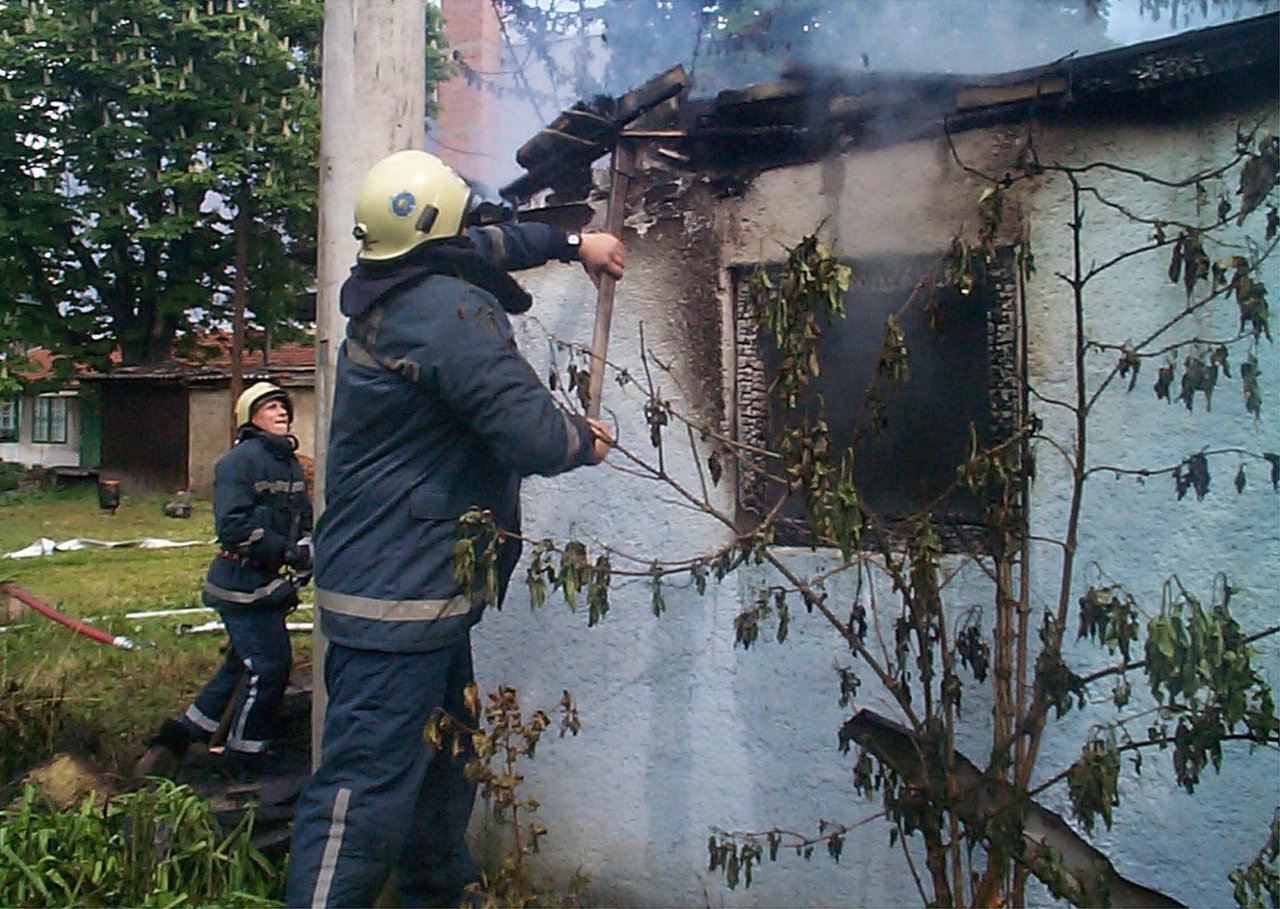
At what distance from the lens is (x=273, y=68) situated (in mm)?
19641

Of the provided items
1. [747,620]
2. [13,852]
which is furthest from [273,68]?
[747,620]

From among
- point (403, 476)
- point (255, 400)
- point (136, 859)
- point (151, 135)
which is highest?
point (151, 135)

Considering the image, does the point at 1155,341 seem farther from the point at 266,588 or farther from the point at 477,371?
the point at 266,588

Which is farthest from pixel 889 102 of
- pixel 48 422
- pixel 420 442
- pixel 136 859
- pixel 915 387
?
pixel 48 422

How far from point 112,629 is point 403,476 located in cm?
677

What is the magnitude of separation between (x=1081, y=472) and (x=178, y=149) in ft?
67.6

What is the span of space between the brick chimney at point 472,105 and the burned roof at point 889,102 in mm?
528

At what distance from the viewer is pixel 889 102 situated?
2.93 metres

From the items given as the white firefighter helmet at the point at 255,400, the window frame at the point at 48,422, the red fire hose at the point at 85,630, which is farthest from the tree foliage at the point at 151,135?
the white firefighter helmet at the point at 255,400

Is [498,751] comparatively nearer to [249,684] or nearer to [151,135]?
[249,684]

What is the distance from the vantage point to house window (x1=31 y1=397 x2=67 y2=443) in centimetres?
2591

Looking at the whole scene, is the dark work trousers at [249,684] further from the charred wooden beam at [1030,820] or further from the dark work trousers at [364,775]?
the charred wooden beam at [1030,820]

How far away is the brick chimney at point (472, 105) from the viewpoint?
421 centimetres

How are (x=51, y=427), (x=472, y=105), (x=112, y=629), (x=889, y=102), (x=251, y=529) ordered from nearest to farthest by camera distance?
1. (x=889, y=102)
2. (x=472, y=105)
3. (x=251, y=529)
4. (x=112, y=629)
5. (x=51, y=427)
